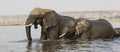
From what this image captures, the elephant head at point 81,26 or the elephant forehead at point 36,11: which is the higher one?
the elephant forehead at point 36,11

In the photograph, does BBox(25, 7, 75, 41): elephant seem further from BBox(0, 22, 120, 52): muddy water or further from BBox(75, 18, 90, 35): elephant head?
BBox(0, 22, 120, 52): muddy water

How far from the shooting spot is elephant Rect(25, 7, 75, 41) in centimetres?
2281

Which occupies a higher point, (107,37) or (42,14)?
(42,14)

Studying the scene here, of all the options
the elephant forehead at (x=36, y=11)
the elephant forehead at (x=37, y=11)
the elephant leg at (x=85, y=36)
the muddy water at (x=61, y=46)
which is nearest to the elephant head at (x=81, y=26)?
the elephant leg at (x=85, y=36)

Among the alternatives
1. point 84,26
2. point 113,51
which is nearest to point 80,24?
point 84,26

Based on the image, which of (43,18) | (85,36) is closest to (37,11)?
(43,18)

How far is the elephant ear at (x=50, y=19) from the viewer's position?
75.6ft

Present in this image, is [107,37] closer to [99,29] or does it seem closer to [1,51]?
[99,29]

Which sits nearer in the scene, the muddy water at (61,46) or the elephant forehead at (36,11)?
the muddy water at (61,46)

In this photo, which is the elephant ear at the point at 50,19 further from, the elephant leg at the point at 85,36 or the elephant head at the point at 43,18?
the elephant leg at the point at 85,36

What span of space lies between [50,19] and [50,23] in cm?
25

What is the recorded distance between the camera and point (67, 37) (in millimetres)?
24000

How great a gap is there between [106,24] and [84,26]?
1851mm

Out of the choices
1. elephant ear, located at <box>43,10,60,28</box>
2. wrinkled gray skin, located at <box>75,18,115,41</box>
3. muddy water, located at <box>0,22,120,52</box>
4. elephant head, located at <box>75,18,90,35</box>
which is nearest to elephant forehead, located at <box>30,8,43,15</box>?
elephant ear, located at <box>43,10,60,28</box>
